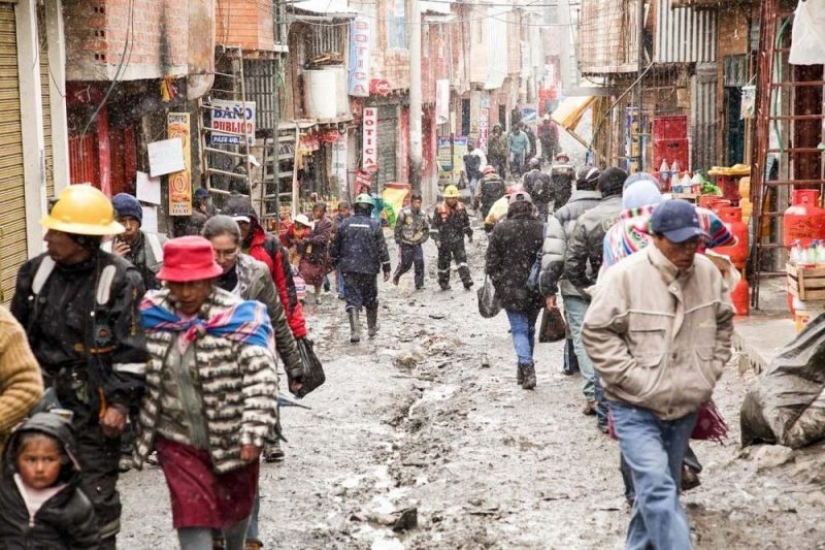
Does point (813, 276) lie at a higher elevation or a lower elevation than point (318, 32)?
lower

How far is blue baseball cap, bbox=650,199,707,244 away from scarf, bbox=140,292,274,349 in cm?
172

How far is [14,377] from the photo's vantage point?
5.12 metres

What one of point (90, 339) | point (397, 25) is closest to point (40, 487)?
point (90, 339)

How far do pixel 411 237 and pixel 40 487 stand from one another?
15.2m

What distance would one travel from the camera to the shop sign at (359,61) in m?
31.3

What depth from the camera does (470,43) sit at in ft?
175

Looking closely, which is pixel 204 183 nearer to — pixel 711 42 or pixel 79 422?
pixel 711 42

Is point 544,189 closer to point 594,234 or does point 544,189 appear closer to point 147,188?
point 147,188

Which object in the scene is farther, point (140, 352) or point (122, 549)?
point (122, 549)

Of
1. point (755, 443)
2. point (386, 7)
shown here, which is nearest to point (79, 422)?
point (755, 443)

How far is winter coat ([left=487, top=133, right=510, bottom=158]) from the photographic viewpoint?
42.8 m

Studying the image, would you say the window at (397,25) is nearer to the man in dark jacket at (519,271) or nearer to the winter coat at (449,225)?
the winter coat at (449,225)

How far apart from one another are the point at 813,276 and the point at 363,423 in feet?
12.1

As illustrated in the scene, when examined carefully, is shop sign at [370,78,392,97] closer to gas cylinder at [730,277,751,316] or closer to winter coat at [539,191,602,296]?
gas cylinder at [730,277,751,316]
